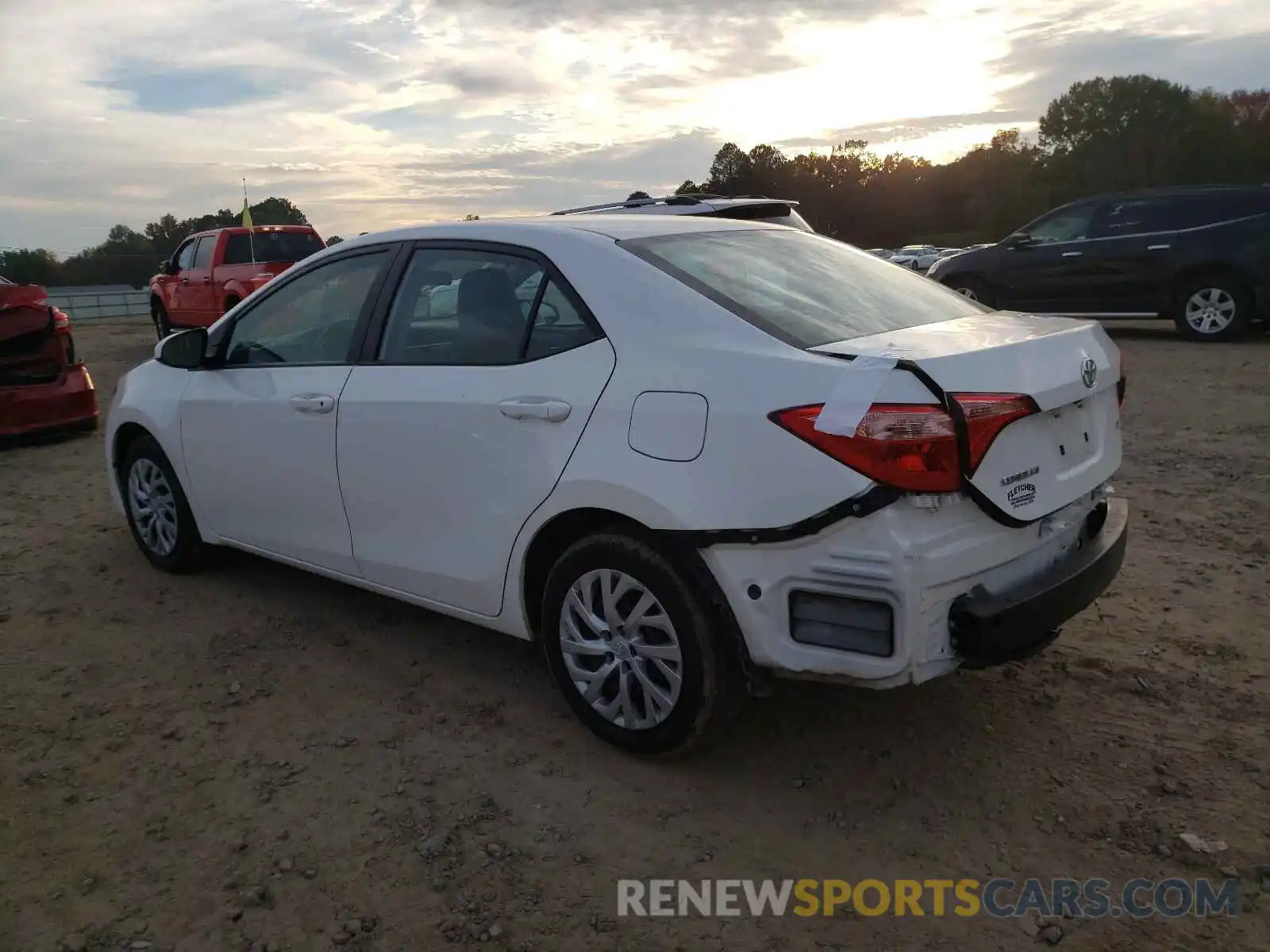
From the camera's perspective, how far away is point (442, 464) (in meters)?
3.49

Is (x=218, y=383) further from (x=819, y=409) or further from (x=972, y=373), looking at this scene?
(x=972, y=373)

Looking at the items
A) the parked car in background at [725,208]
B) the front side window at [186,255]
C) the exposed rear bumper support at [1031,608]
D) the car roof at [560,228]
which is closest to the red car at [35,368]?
the parked car in background at [725,208]

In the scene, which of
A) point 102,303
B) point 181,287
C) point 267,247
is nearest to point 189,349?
point 267,247

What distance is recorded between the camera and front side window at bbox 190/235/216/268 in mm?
14539

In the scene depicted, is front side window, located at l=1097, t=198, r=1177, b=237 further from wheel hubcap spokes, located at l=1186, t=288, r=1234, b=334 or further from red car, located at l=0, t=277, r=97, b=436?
red car, located at l=0, t=277, r=97, b=436

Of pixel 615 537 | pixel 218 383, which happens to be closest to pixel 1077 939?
pixel 615 537

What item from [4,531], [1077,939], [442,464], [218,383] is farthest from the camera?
[4,531]

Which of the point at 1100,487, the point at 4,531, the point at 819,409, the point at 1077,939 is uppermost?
the point at 819,409

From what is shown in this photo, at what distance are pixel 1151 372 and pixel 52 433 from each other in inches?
398

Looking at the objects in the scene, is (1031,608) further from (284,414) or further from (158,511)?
(158,511)

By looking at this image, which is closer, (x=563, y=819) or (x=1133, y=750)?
(x=563, y=819)

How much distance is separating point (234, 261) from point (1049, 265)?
10.8 m

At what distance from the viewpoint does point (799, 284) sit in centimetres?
335

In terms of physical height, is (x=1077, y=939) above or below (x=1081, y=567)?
below
